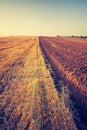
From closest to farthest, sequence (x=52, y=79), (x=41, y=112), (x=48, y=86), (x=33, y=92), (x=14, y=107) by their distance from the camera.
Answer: (x=41, y=112) → (x=14, y=107) → (x=33, y=92) → (x=48, y=86) → (x=52, y=79)

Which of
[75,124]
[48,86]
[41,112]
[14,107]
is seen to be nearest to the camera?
[75,124]

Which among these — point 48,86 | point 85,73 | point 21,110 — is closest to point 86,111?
point 21,110

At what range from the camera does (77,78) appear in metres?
11.6

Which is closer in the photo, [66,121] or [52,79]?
[66,121]

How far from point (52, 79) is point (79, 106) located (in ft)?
12.2

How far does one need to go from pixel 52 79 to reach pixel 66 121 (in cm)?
476

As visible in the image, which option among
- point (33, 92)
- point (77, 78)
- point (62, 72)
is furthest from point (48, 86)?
point (62, 72)

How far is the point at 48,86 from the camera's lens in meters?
9.96

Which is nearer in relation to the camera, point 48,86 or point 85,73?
point 48,86

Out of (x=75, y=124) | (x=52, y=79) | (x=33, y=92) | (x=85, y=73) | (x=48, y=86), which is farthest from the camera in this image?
(x=85, y=73)

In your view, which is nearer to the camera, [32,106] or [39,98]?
[32,106]

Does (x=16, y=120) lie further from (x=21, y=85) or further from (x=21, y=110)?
(x=21, y=85)

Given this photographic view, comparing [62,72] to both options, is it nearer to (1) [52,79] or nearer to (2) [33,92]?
(1) [52,79]

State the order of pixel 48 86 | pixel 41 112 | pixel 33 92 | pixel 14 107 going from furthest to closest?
pixel 48 86 → pixel 33 92 → pixel 14 107 → pixel 41 112
